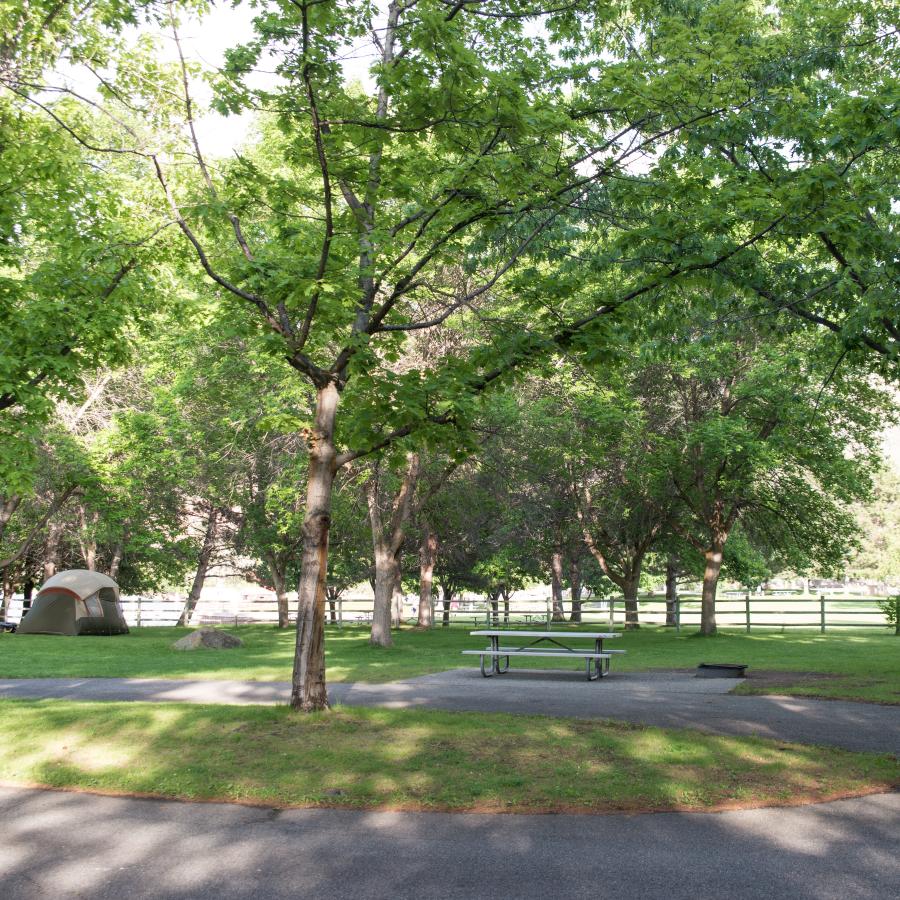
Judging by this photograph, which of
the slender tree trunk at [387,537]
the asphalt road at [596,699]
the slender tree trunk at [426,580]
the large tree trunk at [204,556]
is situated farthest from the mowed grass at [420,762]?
the large tree trunk at [204,556]

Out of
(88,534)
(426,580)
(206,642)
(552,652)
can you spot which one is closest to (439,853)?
(552,652)

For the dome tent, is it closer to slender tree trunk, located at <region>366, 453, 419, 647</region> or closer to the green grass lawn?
the green grass lawn

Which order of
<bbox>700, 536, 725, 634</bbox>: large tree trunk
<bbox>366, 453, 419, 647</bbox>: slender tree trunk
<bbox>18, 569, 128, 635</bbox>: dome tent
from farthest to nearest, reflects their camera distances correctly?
<bbox>18, 569, 128, 635</bbox>: dome tent → <bbox>700, 536, 725, 634</bbox>: large tree trunk → <bbox>366, 453, 419, 647</bbox>: slender tree trunk

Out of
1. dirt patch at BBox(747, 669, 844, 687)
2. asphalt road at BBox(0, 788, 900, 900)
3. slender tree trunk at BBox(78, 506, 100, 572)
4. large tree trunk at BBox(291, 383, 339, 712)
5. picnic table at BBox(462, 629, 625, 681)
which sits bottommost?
asphalt road at BBox(0, 788, 900, 900)

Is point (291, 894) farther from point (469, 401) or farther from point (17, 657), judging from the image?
point (17, 657)

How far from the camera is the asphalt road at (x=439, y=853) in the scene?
5.14 metres

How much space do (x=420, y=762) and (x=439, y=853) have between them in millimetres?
2068

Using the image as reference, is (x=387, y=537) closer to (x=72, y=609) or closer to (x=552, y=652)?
(x=552, y=652)

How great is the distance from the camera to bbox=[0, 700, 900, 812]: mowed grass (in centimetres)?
689

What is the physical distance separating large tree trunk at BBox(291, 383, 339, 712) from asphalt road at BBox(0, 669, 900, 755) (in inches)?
71.8

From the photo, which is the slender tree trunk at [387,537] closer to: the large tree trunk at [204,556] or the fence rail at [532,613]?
the fence rail at [532,613]

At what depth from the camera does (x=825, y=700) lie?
1186cm

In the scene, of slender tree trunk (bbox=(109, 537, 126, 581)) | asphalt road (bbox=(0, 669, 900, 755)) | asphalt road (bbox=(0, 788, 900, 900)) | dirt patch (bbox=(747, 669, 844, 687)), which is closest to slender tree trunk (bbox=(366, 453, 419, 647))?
asphalt road (bbox=(0, 669, 900, 755))

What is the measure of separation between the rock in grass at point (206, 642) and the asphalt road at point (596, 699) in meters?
6.84
